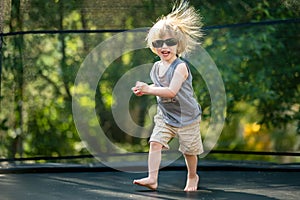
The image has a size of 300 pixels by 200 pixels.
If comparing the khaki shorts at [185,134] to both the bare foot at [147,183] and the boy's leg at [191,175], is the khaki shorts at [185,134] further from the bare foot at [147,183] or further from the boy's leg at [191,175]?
the bare foot at [147,183]

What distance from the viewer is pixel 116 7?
14.4 ft

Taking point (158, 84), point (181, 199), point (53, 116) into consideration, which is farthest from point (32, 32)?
point (181, 199)

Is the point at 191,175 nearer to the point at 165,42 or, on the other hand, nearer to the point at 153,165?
the point at 153,165

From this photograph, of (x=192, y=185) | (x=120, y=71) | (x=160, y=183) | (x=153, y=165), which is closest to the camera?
(x=153, y=165)

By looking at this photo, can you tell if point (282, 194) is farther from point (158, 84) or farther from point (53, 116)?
point (53, 116)

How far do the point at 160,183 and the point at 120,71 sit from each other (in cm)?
95

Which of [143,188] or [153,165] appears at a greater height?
[153,165]

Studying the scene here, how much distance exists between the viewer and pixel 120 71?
4.44 meters

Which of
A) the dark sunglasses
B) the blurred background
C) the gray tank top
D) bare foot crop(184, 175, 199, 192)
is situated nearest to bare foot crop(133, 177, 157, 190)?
bare foot crop(184, 175, 199, 192)

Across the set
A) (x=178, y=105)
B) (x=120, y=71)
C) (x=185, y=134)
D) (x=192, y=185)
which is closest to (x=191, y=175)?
(x=192, y=185)

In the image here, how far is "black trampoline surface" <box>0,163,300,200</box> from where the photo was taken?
11.0ft

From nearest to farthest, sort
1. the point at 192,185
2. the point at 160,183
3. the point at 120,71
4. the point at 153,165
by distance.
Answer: the point at 153,165, the point at 192,185, the point at 160,183, the point at 120,71

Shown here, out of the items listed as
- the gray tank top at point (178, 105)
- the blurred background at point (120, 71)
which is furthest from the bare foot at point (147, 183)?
the blurred background at point (120, 71)

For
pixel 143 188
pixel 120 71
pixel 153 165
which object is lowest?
pixel 143 188
